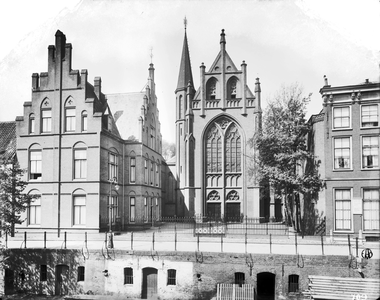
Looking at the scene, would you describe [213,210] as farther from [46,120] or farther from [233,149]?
[46,120]

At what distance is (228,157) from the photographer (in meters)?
46.0

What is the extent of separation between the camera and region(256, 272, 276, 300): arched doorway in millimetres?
19656

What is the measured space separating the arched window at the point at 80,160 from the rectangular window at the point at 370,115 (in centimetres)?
1982

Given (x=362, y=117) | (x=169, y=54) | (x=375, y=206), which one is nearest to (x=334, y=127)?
(x=362, y=117)

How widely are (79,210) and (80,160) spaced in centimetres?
382

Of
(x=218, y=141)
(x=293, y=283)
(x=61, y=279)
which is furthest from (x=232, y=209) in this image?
(x=61, y=279)

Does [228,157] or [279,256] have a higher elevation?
[228,157]

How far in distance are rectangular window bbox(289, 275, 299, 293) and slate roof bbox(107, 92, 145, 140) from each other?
66.3ft

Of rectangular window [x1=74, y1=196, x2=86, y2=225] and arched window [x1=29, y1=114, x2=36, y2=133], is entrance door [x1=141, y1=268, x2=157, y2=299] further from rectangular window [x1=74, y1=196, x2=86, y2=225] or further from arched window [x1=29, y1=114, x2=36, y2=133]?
arched window [x1=29, y1=114, x2=36, y2=133]

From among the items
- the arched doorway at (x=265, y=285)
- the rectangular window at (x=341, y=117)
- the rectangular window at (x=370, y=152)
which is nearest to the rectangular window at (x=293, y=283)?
the arched doorway at (x=265, y=285)

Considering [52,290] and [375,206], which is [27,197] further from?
[375,206]

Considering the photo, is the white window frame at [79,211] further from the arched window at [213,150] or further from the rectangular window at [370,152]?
the arched window at [213,150]

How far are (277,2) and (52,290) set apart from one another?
20.0 meters

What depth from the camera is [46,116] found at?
2934 centimetres
